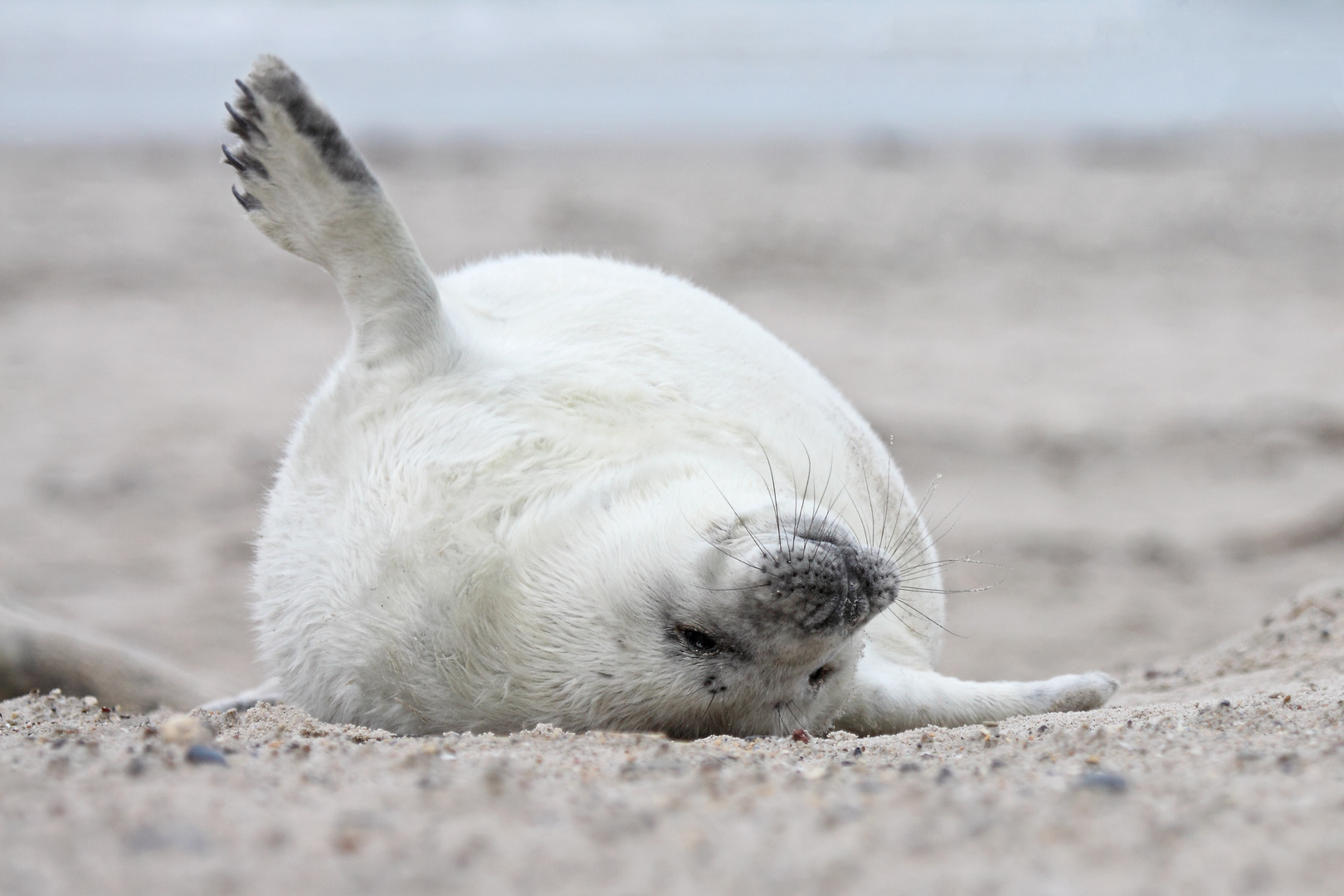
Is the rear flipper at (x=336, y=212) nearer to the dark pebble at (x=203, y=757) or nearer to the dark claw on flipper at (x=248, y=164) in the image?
the dark claw on flipper at (x=248, y=164)

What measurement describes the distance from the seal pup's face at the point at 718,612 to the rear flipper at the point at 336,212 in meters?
0.75

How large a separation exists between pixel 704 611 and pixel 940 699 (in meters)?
0.82

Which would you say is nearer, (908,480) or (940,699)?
(940,699)

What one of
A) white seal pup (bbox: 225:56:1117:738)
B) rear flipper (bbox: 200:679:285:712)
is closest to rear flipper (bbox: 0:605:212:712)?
rear flipper (bbox: 200:679:285:712)

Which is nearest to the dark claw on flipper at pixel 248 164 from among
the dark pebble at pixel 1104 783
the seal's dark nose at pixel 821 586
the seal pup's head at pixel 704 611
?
the seal pup's head at pixel 704 611

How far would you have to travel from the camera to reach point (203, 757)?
6.52 feet

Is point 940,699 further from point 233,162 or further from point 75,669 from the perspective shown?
point 75,669

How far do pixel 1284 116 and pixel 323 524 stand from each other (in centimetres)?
2739

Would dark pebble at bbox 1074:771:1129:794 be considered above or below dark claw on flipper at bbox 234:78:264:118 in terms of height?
below

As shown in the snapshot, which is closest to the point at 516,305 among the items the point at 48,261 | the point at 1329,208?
the point at 48,261

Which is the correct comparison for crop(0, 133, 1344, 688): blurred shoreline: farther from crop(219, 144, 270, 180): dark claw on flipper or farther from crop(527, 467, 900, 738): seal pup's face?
crop(219, 144, 270, 180): dark claw on flipper

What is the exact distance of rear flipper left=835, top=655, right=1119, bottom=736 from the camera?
9.90 ft

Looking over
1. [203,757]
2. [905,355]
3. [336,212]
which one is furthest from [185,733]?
[905,355]

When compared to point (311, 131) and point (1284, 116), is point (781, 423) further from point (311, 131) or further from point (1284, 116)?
point (1284, 116)
